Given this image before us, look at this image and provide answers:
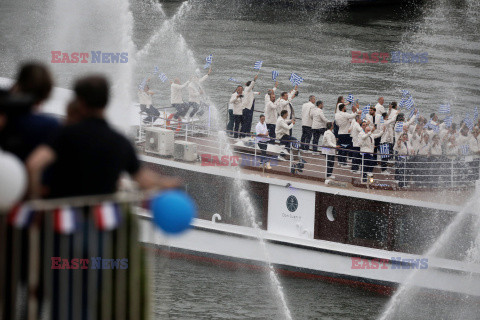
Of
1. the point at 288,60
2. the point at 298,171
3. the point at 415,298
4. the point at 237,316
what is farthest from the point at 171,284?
the point at 288,60

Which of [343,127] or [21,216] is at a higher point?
[343,127]

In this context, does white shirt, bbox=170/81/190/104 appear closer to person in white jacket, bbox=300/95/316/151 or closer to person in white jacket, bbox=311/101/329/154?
person in white jacket, bbox=300/95/316/151

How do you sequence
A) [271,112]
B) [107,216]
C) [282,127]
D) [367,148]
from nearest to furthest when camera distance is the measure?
[107,216]
[367,148]
[282,127]
[271,112]

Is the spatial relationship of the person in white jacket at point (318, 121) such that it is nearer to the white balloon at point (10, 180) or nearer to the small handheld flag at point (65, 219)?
the small handheld flag at point (65, 219)

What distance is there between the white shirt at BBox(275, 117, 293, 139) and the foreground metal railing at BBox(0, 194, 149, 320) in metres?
14.4

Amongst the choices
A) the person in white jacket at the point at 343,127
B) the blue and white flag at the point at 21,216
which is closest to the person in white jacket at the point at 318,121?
the person in white jacket at the point at 343,127

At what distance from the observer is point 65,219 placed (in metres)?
6.19

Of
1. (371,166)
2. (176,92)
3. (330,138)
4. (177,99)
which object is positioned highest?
(176,92)

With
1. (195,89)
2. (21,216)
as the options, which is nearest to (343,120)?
(195,89)

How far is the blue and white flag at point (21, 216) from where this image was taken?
6.07m

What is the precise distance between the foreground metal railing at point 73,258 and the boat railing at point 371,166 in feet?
41.8

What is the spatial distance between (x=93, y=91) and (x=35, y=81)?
1.45ft

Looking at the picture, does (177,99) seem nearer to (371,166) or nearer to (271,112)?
(271,112)

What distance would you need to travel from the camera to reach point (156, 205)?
617 cm
